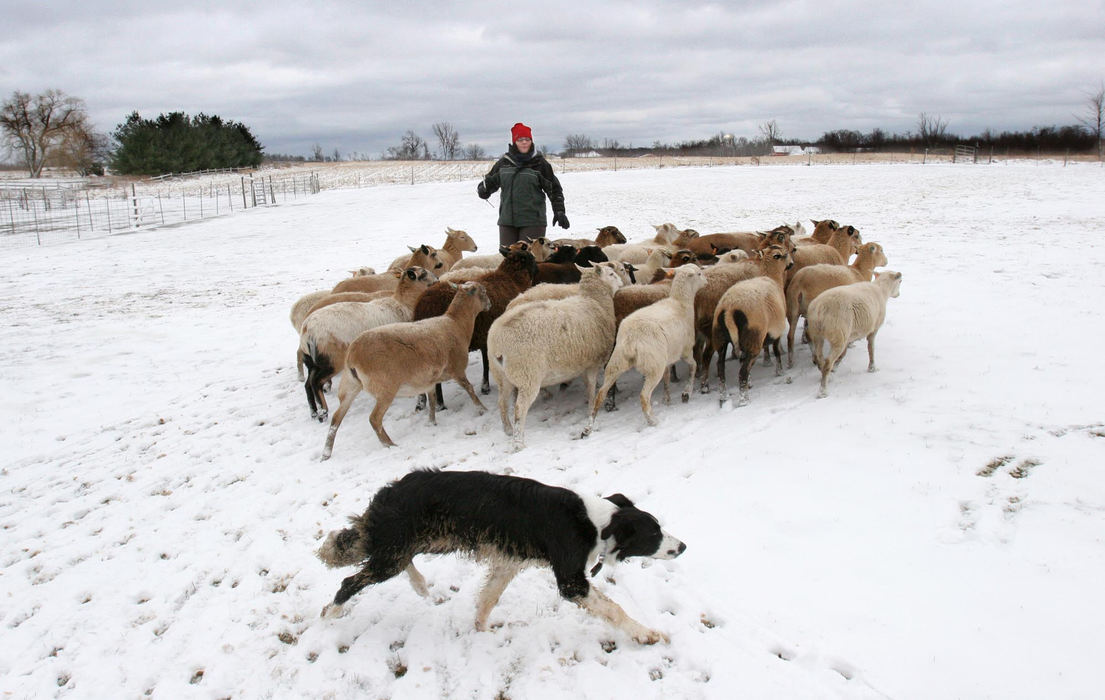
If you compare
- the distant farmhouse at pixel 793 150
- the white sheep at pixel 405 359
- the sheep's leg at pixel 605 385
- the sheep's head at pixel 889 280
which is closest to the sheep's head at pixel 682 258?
the sheep's head at pixel 889 280

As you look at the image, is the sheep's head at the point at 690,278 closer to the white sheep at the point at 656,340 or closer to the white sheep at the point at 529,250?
the white sheep at the point at 656,340

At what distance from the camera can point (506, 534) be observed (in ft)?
12.0

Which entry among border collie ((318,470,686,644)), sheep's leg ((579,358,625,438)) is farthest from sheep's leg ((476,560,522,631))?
sheep's leg ((579,358,625,438))

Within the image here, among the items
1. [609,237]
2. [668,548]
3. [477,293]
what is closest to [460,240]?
[609,237]

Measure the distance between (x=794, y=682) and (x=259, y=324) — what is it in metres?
12.2

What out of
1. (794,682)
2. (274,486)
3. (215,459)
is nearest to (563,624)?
(794,682)

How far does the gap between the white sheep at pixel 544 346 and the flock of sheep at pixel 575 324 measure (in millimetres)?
15

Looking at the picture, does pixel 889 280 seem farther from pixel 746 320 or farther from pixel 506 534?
pixel 506 534

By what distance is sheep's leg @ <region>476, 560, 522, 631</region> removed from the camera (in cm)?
383

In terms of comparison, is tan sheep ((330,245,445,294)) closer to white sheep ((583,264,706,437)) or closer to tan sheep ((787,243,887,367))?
white sheep ((583,264,706,437))

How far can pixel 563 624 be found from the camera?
13.1 feet

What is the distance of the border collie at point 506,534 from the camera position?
12.0ft

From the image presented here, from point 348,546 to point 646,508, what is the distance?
243 cm

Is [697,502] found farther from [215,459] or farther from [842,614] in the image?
[215,459]
